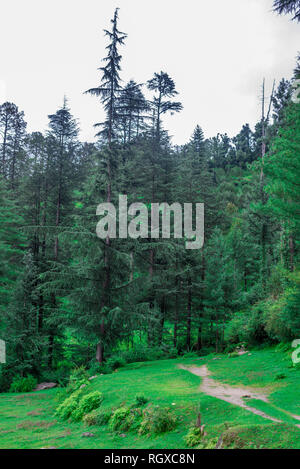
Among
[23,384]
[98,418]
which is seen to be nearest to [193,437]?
[98,418]

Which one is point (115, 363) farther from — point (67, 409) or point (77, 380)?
point (67, 409)

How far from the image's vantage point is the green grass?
6.90 m

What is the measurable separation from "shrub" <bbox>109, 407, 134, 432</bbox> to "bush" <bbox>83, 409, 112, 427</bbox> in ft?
1.76

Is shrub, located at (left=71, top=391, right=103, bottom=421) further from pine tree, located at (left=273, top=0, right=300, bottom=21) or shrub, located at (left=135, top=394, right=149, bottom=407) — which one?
pine tree, located at (left=273, top=0, right=300, bottom=21)

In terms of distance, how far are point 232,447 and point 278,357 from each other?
39.5 feet

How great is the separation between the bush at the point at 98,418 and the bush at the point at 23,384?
10263 millimetres

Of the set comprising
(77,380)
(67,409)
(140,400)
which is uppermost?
(140,400)

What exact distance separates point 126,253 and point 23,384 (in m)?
9.88

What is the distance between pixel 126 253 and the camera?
21.0 metres

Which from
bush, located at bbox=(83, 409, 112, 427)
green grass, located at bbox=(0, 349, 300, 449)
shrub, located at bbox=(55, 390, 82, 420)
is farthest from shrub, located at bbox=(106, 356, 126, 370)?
bush, located at bbox=(83, 409, 112, 427)

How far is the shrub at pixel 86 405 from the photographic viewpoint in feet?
38.2

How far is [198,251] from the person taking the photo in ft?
93.6

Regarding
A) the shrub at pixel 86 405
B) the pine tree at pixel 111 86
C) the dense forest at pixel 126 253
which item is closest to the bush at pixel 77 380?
the dense forest at pixel 126 253
